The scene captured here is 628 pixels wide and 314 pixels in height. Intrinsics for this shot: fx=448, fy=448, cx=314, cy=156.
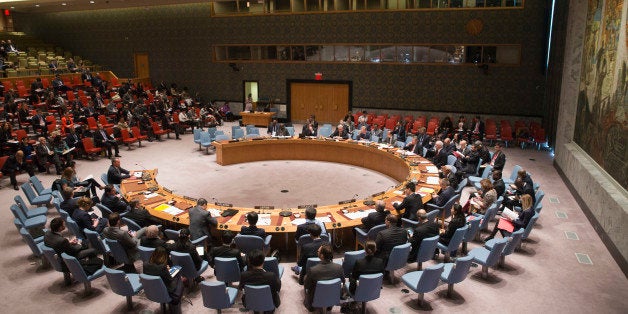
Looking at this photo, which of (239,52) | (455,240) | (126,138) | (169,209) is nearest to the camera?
(455,240)

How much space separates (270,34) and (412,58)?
6946 mm

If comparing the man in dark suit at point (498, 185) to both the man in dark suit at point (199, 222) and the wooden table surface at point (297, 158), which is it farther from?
the man in dark suit at point (199, 222)

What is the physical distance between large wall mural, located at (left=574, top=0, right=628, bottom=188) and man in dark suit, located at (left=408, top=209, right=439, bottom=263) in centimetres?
407

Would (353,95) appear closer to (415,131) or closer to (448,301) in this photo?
(415,131)

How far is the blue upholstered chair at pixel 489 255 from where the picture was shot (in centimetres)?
698

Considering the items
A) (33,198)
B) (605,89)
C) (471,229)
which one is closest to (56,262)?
(33,198)

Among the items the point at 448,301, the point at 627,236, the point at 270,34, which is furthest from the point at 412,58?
the point at 448,301

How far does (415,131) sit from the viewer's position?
17891mm

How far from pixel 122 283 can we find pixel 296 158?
9918 mm

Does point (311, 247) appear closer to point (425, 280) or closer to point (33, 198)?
point (425, 280)

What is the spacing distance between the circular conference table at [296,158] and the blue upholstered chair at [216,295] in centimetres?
→ 188


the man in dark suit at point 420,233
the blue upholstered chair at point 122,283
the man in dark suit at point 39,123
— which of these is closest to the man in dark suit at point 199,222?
the blue upholstered chair at point 122,283

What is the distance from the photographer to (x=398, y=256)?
6.87 metres

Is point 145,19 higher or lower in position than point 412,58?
higher
